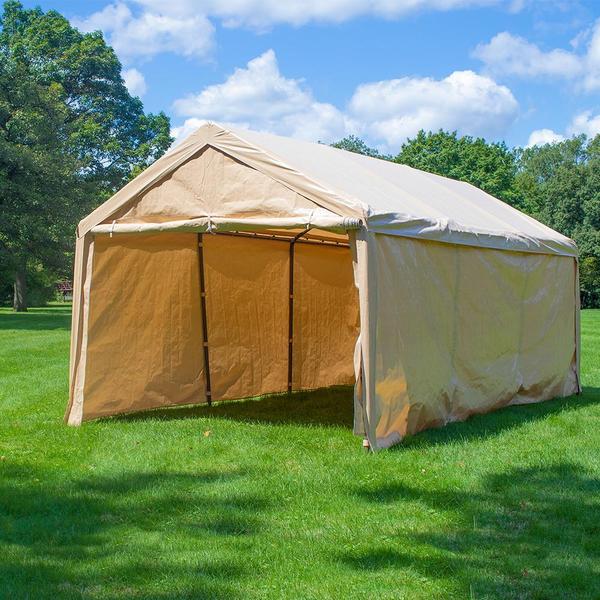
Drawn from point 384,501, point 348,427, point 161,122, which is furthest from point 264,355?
point 161,122

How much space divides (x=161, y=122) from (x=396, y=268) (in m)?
40.2

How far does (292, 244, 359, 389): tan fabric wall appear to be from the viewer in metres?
11.5

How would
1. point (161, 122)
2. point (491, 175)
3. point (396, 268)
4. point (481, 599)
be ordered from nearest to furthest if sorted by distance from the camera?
point (481, 599)
point (396, 268)
point (161, 122)
point (491, 175)

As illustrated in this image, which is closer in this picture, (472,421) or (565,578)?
(565,578)

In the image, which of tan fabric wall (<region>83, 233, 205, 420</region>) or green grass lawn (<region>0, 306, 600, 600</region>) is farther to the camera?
tan fabric wall (<region>83, 233, 205, 420</region>)

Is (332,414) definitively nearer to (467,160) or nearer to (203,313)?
(203,313)

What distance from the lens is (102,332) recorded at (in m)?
8.94

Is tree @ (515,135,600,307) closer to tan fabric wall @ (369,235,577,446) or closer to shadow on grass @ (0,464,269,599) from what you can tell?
tan fabric wall @ (369,235,577,446)

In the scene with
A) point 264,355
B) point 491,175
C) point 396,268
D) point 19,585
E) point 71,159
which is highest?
point 491,175

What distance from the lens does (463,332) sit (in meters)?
8.77

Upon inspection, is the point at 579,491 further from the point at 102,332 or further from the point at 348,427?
the point at 102,332

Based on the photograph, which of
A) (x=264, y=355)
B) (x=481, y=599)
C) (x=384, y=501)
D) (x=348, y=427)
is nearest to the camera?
(x=481, y=599)

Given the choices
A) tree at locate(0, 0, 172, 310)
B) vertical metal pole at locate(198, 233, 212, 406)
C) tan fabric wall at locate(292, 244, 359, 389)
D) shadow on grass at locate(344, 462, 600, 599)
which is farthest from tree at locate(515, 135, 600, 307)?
shadow on grass at locate(344, 462, 600, 599)

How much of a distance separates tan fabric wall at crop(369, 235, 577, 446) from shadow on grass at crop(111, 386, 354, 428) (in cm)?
124
